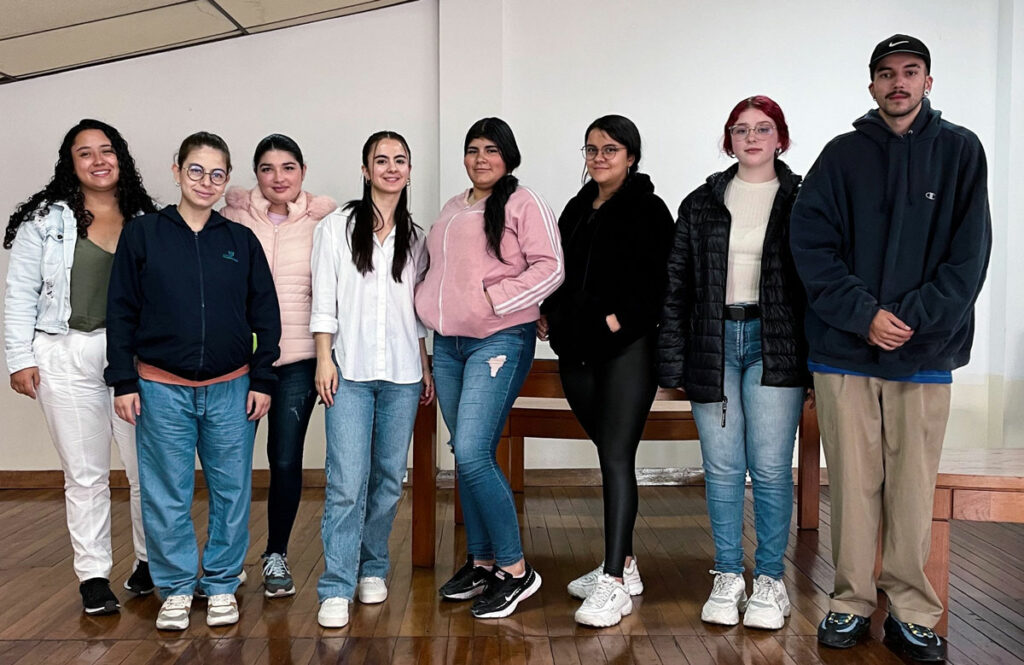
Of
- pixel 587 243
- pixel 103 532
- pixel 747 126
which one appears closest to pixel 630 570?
pixel 587 243

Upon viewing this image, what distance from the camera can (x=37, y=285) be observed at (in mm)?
3045

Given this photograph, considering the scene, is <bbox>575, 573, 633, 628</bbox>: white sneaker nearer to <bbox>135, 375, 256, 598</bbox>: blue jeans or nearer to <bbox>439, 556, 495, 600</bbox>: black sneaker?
<bbox>439, 556, 495, 600</bbox>: black sneaker

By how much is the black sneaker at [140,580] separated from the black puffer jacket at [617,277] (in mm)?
1619

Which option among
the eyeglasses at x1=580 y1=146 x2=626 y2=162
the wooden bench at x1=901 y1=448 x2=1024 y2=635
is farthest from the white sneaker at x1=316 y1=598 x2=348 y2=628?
the wooden bench at x1=901 y1=448 x2=1024 y2=635

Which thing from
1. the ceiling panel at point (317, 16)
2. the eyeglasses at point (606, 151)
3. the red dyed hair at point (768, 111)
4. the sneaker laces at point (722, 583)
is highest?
the ceiling panel at point (317, 16)

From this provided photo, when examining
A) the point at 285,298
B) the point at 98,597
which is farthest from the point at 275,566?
the point at 285,298

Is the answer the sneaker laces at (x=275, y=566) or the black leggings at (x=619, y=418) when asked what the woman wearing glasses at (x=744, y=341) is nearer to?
the black leggings at (x=619, y=418)

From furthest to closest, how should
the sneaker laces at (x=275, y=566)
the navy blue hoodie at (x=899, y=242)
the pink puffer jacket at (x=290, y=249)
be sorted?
the sneaker laces at (x=275, y=566)
the pink puffer jacket at (x=290, y=249)
the navy blue hoodie at (x=899, y=242)

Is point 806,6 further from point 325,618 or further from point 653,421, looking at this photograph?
point 325,618

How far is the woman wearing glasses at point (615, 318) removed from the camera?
115 inches

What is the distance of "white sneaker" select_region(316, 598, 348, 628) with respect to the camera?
291cm

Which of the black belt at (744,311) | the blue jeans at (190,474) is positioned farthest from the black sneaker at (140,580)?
the black belt at (744,311)

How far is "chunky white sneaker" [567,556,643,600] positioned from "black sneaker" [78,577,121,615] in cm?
151

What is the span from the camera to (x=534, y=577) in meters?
3.17
